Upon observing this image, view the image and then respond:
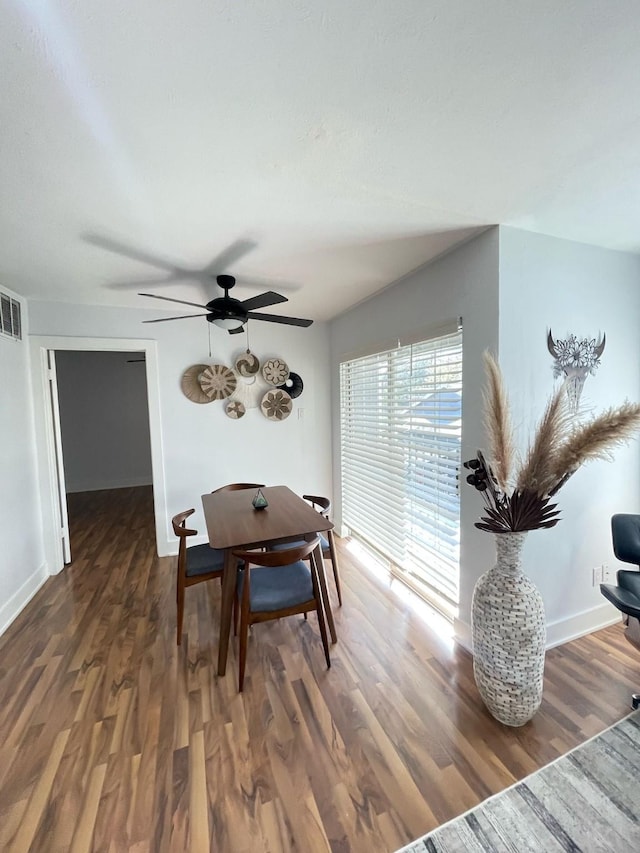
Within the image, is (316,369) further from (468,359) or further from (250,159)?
(250,159)

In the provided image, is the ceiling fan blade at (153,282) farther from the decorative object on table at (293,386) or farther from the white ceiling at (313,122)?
the decorative object on table at (293,386)

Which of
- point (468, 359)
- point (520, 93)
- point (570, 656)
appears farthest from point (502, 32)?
point (570, 656)

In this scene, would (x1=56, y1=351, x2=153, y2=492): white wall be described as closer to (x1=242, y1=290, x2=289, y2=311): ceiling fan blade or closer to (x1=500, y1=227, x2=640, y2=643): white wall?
(x1=242, y1=290, x2=289, y2=311): ceiling fan blade

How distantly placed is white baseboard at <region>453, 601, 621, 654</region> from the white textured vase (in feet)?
1.54

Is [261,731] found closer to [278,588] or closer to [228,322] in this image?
[278,588]

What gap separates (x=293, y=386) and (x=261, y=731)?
2.84 metres

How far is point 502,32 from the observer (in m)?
0.84

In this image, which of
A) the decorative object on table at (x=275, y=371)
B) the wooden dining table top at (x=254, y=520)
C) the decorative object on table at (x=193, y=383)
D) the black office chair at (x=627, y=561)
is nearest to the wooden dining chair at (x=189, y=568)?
the wooden dining table top at (x=254, y=520)

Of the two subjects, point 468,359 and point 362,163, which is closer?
point 362,163

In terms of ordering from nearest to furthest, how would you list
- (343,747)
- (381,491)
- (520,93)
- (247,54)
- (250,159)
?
(247,54)
(520,93)
(250,159)
(343,747)
(381,491)

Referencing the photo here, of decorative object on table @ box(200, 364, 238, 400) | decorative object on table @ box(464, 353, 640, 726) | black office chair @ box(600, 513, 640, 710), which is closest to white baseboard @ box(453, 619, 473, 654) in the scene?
decorative object on table @ box(464, 353, 640, 726)

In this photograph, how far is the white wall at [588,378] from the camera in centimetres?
182

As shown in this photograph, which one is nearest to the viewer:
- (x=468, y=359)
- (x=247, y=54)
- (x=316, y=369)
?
(x=247, y=54)

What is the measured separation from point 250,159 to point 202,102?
28 centimetres
